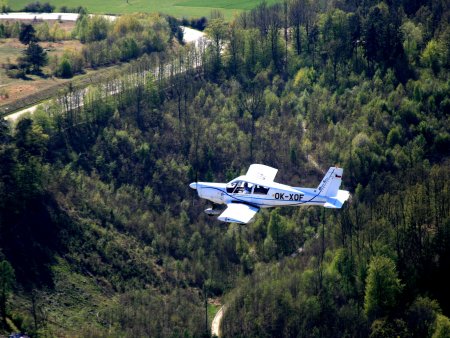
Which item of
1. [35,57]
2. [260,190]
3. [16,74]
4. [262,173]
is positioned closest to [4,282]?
[260,190]

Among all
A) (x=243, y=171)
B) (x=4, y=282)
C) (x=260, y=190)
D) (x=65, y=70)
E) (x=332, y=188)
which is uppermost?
(x=65, y=70)

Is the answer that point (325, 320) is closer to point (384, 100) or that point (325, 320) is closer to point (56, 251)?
point (56, 251)

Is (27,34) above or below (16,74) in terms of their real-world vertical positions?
above

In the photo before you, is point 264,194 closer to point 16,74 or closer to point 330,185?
point 330,185

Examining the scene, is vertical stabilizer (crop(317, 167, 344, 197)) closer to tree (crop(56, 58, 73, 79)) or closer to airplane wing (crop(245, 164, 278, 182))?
airplane wing (crop(245, 164, 278, 182))

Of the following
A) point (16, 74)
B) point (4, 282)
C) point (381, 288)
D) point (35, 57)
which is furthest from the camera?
point (35, 57)

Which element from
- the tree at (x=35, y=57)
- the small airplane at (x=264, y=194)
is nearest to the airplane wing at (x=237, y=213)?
the small airplane at (x=264, y=194)

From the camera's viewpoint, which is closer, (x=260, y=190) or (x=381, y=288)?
(x=260, y=190)

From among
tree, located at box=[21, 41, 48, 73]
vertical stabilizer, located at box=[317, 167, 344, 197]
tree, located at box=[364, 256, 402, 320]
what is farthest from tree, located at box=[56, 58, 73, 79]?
tree, located at box=[364, 256, 402, 320]
